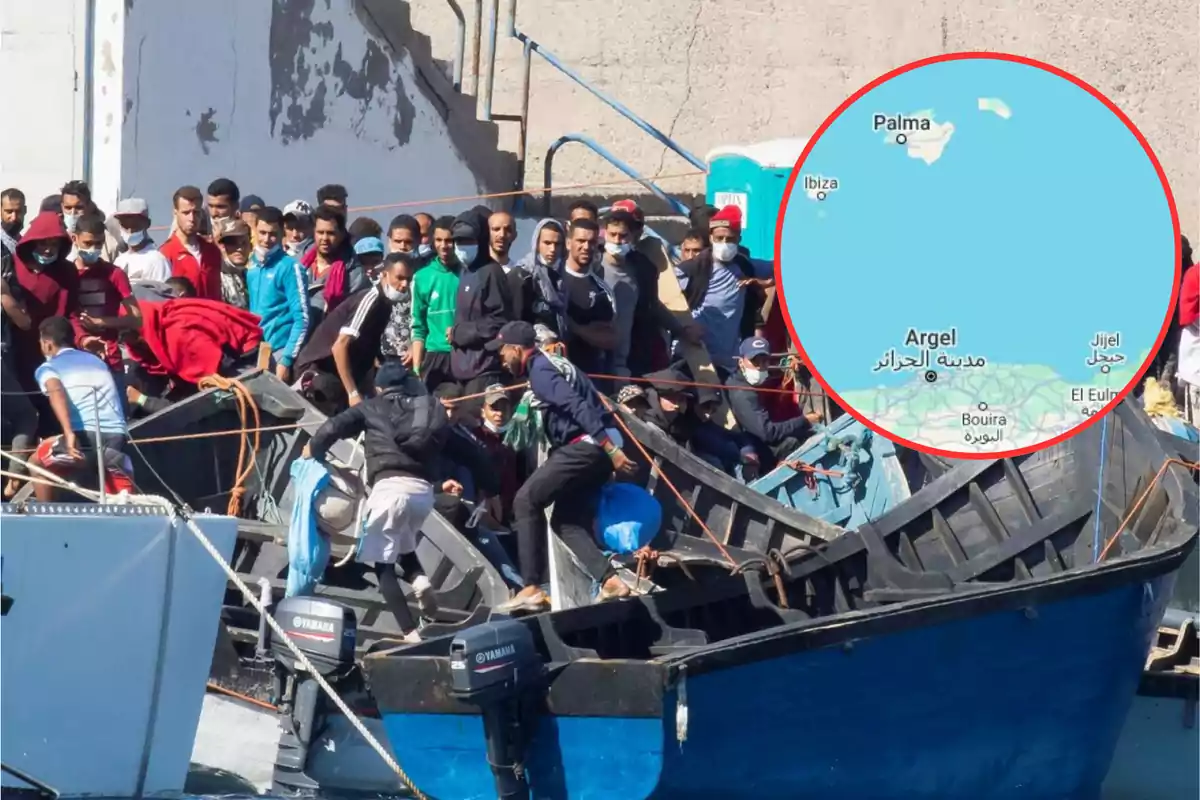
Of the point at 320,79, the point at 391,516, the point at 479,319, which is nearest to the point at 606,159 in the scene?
the point at 320,79

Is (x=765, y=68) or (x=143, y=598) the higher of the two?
(x=765, y=68)

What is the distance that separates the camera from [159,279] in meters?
12.4

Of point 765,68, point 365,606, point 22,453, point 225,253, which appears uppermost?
point 765,68

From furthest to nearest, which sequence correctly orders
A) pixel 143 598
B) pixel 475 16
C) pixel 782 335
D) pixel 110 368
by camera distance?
1. pixel 475 16
2. pixel 782 335
3. pixel 110 368
4. pixel 143 598

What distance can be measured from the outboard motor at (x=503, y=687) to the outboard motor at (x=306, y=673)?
836 mm

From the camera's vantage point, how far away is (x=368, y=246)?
1271 centimetres

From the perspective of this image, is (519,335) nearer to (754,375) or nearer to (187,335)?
(187,335)

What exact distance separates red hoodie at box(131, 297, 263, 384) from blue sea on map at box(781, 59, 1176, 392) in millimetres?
5090

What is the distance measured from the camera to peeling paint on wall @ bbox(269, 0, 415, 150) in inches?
604

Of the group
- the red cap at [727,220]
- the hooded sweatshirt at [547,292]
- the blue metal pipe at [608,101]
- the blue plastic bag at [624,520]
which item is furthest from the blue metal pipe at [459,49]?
the blue plastic bag at [624,520]

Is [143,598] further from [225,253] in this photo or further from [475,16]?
[475,16]

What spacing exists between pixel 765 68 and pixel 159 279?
24.5 feet

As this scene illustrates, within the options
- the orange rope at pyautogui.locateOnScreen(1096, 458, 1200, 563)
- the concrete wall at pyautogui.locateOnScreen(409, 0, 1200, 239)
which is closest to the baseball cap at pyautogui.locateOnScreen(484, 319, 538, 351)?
the orange rope at pyautogui.locateOnScreen(1096, 458, 1200, 563)

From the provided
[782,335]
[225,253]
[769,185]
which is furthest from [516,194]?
[225,253]
